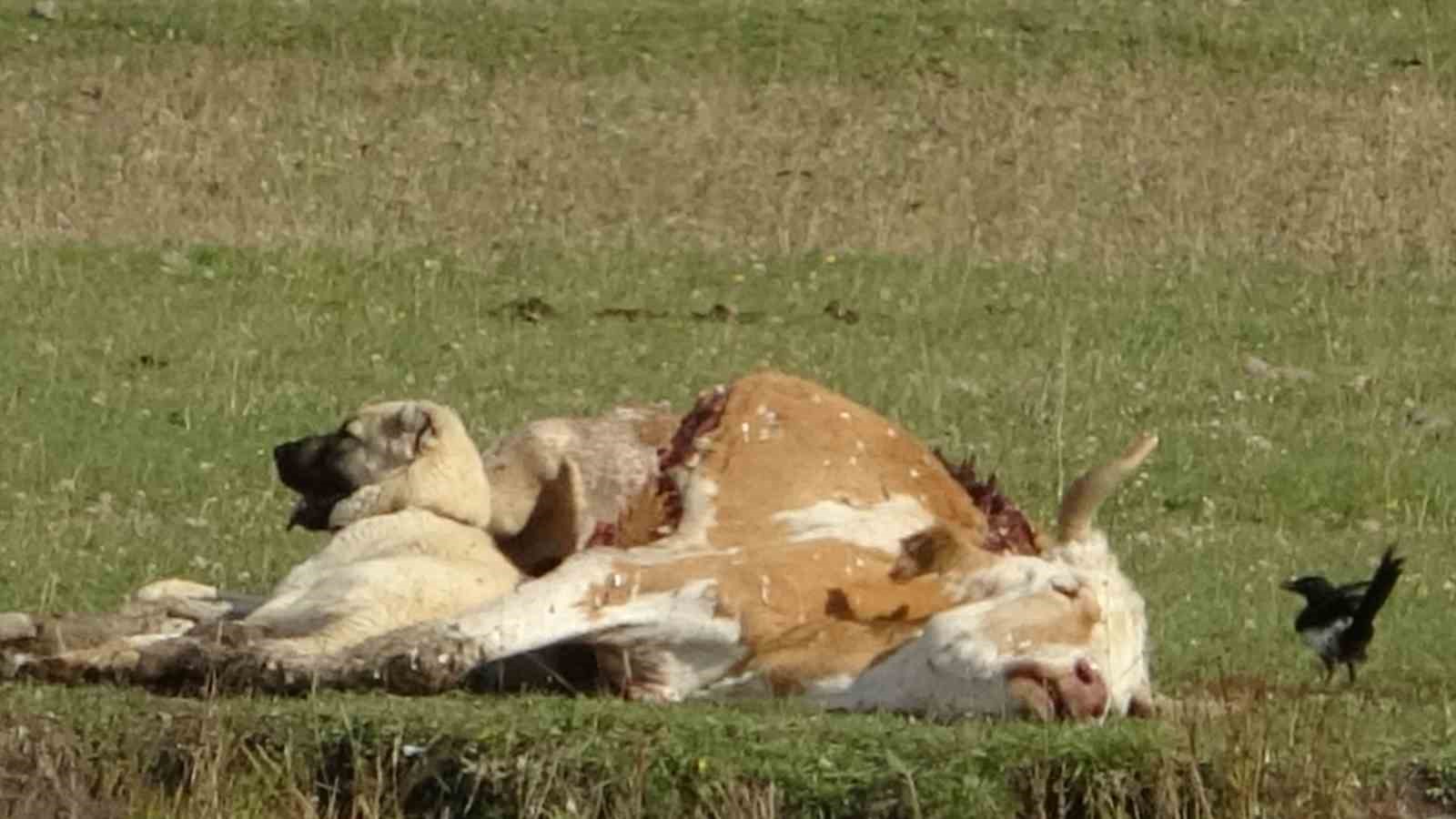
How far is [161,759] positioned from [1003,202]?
583 inches

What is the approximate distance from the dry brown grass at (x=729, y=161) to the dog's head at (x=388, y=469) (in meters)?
9.83

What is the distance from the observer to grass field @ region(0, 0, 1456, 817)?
808 centimetres

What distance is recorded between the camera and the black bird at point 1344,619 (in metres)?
9.40

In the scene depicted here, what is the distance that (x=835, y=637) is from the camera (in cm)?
861

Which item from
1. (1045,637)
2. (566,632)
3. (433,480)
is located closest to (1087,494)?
(1045,637)

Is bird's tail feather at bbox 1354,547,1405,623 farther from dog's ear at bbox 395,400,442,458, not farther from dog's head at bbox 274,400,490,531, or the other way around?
dog's ear at bbox 395,400,442,458

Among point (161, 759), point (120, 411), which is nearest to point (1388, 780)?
point (161, 759)

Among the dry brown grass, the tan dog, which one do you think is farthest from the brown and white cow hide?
the dry brown grass

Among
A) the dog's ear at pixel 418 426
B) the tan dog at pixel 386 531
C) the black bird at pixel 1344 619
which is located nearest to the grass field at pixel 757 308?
the black bird at pixel 1344 619

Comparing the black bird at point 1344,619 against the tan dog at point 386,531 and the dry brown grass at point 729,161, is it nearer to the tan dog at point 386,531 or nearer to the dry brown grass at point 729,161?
the tan dog at point 386,531

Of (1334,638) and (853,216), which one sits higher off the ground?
(1334,638)

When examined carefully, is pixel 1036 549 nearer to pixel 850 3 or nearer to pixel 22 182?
pixel 22 182

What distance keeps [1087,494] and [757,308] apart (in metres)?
9.15

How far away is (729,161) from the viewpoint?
77.5 feet
